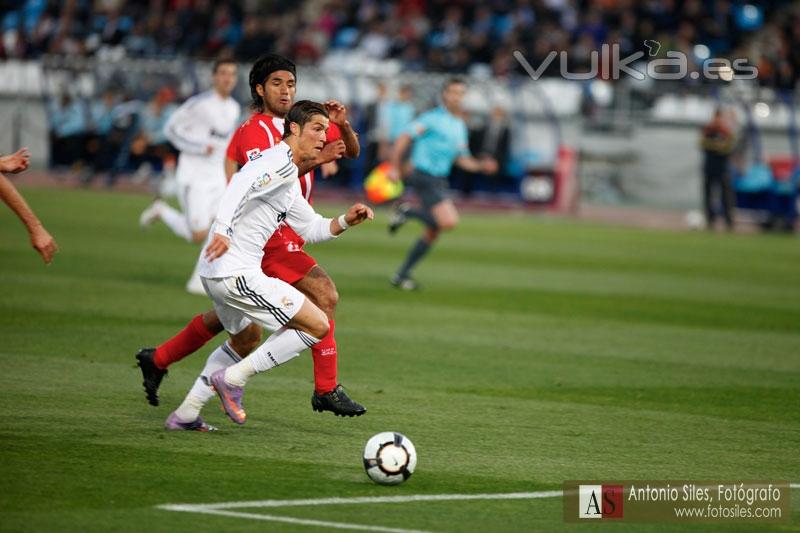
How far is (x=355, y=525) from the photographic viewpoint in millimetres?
6090

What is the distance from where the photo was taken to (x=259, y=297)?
7734 millimetres

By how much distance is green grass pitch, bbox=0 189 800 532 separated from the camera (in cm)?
667

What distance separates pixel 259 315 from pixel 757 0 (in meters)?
27.9

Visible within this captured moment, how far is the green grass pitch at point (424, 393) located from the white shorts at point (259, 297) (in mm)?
749

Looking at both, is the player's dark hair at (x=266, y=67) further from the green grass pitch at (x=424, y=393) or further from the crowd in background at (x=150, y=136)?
the crowd in background at (x=150, y=136)

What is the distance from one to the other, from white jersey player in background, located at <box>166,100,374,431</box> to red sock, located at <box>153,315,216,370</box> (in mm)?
229

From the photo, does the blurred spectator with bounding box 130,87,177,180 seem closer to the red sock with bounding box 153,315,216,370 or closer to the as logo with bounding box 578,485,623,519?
the red sock with bounding box 153,315,216,370

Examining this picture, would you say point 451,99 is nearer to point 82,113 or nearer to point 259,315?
point 259,315

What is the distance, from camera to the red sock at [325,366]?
8109 mm

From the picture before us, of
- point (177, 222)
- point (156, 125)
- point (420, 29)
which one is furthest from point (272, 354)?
point (420, 29)

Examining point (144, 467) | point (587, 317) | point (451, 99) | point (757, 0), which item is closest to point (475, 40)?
point (757, 0)

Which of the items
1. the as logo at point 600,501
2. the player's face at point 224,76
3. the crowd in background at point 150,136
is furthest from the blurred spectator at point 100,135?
the as logo at point 600,501

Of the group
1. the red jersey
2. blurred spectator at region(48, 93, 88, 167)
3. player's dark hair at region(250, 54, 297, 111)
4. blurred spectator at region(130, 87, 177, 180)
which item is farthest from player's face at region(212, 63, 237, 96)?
blurred spectator at region(48, 93, 88, 167)

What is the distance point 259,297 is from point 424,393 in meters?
2.41
